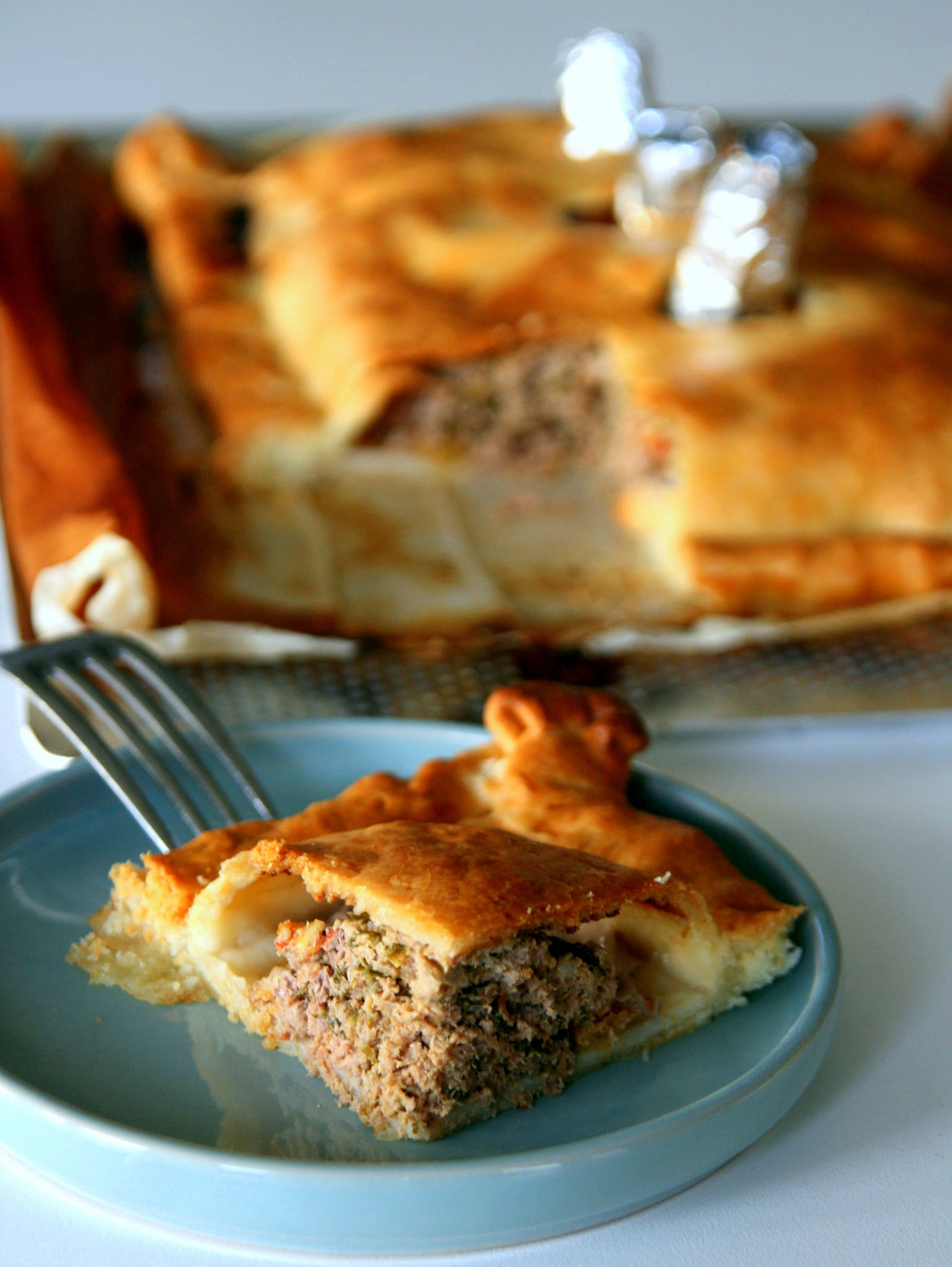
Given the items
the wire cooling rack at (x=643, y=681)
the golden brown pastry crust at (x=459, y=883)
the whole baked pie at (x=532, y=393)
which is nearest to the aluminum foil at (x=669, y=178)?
the whole baked pie at (x=532, y=393)

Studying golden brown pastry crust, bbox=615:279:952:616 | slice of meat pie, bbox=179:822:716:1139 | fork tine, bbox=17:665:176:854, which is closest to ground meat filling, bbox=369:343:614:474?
golden brown pastry crust, bbox=615:279:952:616

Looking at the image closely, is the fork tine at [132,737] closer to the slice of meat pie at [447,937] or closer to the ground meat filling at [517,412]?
the slice of meat pie at [447,937]

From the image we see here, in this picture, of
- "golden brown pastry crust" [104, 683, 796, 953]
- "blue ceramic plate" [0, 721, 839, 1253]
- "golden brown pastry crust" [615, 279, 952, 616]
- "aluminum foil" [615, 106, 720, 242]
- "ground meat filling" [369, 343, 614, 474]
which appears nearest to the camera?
"blue ceramic plate" [0, 721, 839, 1253]

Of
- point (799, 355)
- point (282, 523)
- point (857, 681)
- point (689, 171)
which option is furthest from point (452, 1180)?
point (689, 171)

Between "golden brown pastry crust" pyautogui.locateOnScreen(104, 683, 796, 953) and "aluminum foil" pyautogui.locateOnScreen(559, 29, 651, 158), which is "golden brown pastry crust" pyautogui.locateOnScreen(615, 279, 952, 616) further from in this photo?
"aluminum foil" pyautogui.locateOnScreen(559, 29, 651, 158)

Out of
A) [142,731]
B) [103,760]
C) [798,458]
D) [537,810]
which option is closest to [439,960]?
A: [537,810]

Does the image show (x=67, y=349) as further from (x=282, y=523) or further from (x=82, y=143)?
(x=82, y=143)
